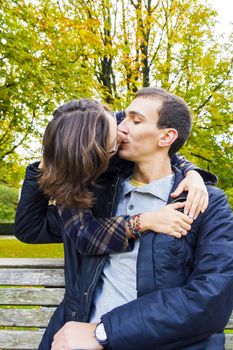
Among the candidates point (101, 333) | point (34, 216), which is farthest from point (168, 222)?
point (34, 216)

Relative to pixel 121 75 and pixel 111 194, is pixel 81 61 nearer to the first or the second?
pixel 121 75

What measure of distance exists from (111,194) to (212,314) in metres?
0.75

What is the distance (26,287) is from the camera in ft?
8.52

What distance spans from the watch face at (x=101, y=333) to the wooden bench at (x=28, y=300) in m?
0.83

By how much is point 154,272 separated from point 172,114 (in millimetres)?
785

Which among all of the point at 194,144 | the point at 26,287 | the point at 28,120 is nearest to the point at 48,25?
the point at 28,120

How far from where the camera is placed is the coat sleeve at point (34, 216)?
210cm

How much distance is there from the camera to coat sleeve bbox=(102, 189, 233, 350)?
1.63m

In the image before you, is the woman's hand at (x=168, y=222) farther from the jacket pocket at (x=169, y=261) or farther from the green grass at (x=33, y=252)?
the green grass at (x=33, y=252)

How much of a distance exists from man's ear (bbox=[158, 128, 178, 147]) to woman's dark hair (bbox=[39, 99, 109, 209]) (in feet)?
1.02

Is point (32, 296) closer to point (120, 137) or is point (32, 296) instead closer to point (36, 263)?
point (36, 263)

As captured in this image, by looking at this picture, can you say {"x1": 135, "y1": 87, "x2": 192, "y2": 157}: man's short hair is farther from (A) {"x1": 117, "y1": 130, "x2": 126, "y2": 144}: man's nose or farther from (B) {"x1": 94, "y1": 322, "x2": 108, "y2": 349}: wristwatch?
(B) {"x1": 94, "y1": 322, "x2": 108, "y2": 349}: wristwatch

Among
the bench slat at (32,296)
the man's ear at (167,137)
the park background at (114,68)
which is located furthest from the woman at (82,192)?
the park background at (114,68)

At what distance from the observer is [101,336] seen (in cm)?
169
